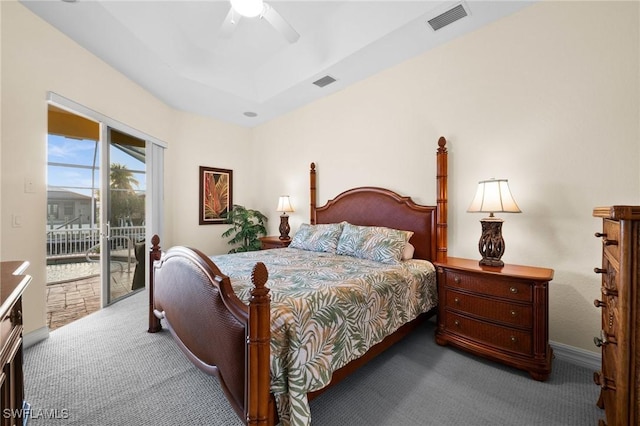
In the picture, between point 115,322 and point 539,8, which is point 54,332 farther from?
point 539,8

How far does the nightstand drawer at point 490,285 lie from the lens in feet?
6.38

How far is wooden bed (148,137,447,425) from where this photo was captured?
1.24m

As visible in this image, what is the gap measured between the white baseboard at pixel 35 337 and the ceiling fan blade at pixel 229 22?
126 inches

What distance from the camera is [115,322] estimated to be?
9.37 feet

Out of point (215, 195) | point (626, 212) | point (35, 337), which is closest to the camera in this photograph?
point (626, 212)

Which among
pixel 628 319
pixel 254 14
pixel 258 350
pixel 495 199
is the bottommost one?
pixel 258 350

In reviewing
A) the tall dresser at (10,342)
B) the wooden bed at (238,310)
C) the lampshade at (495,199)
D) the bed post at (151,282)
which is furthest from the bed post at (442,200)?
the tall dresser at (10,342)

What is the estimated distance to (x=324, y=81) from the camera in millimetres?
3578

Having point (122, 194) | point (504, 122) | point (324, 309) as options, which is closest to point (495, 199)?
point (504, 122)

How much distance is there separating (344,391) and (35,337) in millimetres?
2783

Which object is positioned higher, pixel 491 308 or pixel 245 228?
pixel 245 228

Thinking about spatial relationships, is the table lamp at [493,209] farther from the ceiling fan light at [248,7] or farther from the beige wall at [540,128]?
the ceiling fan light at [248,7]

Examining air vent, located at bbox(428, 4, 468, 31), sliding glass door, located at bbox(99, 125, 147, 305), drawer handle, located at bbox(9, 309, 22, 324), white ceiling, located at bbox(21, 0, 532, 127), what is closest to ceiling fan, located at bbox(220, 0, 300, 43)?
white ceiling, located at bbox(21, 0, 532, 127)

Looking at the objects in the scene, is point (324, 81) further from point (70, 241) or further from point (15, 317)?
point (70, 241)
